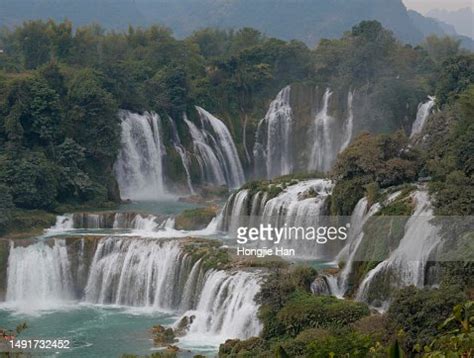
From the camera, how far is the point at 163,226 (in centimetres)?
1947

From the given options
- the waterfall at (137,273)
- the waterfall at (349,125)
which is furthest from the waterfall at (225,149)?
the waterfall at (137,273)

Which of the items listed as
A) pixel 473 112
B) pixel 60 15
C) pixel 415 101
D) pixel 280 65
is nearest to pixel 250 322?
pixel 473 112

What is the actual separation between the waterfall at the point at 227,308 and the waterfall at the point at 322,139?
12666 millimetres

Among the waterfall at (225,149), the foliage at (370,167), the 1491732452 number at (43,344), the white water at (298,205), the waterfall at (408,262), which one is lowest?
the 1491732452 number at (43,344)

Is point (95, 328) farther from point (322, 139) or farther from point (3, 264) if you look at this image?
point (322, 139)

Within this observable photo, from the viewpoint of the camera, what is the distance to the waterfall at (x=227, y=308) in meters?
14.1

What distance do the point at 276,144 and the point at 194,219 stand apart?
914 centimetres

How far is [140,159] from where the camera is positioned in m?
25.5

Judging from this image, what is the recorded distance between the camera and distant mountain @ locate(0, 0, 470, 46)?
2948 inches

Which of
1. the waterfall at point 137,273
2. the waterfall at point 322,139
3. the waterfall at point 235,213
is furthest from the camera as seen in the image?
the waterfall at point 322,139

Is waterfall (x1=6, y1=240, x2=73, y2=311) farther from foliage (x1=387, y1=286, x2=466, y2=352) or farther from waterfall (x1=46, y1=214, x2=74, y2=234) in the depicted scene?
foliage (x1=387, y1=286, x2=466, y2=352)

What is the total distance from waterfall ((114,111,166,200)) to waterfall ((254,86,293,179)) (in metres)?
3.69

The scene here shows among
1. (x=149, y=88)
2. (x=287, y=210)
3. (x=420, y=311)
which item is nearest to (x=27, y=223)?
(x=287, y=210)

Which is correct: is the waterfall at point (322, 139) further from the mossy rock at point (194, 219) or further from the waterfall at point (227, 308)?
the waterfall at point (227, 308)
